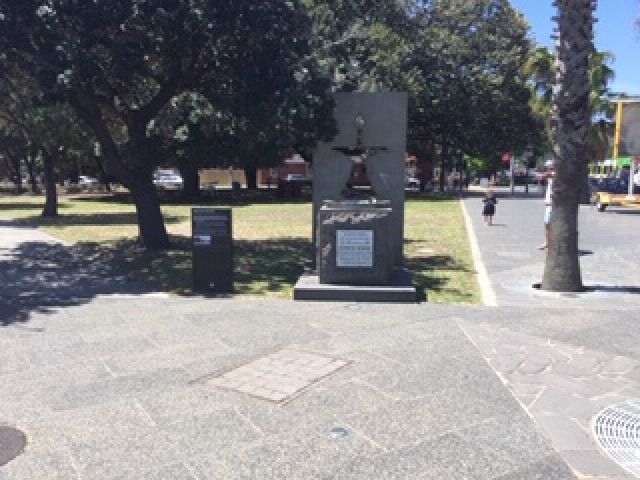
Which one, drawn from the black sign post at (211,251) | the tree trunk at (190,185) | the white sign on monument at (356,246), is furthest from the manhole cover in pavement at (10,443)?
the tree trunk at (190,185)

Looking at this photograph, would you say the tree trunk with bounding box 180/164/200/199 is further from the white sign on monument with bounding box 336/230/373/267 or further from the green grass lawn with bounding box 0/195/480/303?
the white sign on monument with bounding box 336/230/373/267

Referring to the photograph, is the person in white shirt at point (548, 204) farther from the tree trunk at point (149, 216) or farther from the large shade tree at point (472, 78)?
the large shade tree at point (472, 78)

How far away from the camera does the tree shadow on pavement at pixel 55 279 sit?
8.07m

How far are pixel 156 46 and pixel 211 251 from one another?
13.6ft

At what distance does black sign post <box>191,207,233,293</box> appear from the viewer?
8664 mm

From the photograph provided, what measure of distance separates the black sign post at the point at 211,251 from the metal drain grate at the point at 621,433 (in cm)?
531

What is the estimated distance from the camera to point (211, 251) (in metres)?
8.77

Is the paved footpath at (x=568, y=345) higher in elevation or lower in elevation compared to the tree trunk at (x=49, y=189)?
lower

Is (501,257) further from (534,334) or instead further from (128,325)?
(128,325)

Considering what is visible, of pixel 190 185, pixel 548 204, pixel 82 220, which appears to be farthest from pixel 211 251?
pixel 190 185

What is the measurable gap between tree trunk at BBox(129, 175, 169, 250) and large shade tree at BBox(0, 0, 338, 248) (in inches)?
25.5

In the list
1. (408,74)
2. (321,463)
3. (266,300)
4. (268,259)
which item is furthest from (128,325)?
(408,74)

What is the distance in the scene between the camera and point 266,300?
325 inches

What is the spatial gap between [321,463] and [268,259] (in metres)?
8.48
